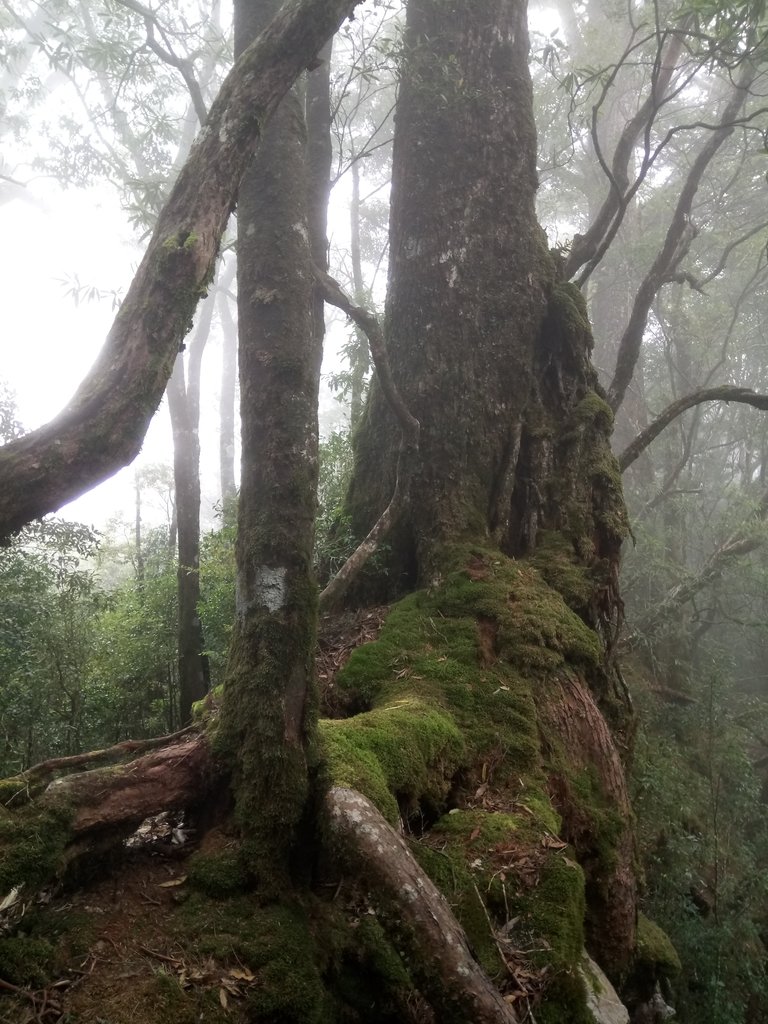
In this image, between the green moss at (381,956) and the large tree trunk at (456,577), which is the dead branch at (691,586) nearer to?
the large tree trunk at (456,577)

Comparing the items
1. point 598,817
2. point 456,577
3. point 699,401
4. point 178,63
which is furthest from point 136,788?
point 178,63

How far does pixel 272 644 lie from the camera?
3.01 m

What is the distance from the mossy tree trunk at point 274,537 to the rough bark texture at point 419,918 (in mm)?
257

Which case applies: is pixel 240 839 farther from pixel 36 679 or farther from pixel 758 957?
pixel 758 957

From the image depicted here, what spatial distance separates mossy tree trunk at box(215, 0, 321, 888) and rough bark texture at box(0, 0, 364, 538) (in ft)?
2.41

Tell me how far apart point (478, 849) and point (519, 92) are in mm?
6098

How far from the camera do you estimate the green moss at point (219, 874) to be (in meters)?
2.75

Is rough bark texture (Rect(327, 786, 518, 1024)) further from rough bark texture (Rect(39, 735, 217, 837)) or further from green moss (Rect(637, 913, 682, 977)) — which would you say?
green moss (Rect(637, 913, 682, 977))

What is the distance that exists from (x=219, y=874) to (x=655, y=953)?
116 inches

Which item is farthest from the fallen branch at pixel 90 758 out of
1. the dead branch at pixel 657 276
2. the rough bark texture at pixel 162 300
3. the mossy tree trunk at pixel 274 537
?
the dead branch at pixel 657 276

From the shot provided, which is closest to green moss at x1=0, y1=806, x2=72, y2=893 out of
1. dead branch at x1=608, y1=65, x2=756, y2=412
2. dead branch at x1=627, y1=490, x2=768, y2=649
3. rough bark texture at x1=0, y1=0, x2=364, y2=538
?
rough bark texture at x1=0, y1=0, x2=364, y2=538

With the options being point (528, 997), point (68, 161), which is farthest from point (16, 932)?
point (68, 161)

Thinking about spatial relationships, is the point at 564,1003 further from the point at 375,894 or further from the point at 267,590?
the point at 267,590

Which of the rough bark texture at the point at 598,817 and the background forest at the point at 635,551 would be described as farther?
the background forest at the point at 635,551
